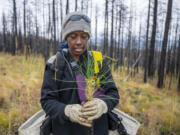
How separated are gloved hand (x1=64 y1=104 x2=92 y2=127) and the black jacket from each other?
6 cm

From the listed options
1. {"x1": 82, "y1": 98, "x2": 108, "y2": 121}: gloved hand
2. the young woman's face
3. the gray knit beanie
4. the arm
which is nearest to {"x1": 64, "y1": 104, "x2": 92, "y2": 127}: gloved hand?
{"x1": 82, "y1": 98, "x2": 108, "y2": 121}: gloved hand

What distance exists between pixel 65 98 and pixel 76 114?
1.08 feet

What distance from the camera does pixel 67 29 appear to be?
1.25 m

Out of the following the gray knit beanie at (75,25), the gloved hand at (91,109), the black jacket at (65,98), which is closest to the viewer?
the gloved hand at (91,109)

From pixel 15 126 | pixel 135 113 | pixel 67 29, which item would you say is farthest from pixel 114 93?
pixel 135 113

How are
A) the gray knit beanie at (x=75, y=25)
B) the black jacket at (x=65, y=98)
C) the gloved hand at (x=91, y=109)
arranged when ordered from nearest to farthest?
the gloved hand at (x=91, y=109) < the black jacket at (x=65, y=98) < the gray knit beanie at (x=75, y=25)

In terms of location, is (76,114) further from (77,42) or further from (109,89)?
(77,42)

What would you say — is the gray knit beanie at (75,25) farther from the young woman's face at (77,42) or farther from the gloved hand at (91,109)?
the gloved hand at (91,109)

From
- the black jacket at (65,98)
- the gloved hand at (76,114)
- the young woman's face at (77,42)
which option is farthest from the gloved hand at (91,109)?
the young woman's face at (77,42)

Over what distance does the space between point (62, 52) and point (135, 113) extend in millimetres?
3387

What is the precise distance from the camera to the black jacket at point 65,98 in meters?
1.09

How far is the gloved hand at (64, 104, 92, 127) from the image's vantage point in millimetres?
962

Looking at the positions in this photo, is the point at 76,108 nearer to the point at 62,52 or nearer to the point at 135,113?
the point at 62,52

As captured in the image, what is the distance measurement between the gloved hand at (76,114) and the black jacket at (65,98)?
0.06 meters
